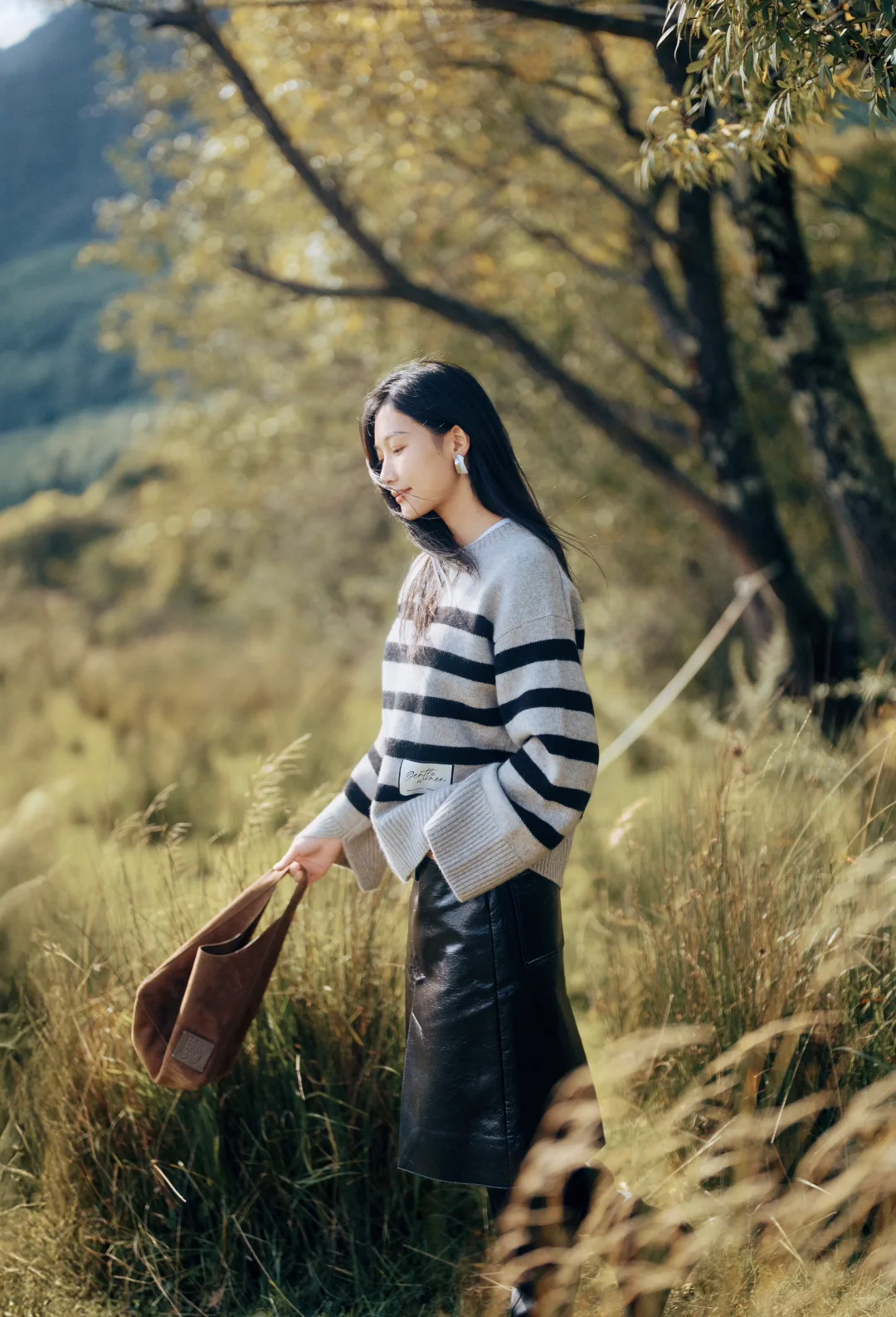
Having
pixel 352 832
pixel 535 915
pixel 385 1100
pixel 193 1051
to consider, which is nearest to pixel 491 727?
pixel 535 915

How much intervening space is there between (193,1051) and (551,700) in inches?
38.8

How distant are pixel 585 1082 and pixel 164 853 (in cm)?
140

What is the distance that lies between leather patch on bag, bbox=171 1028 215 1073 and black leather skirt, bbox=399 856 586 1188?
0.42 meters

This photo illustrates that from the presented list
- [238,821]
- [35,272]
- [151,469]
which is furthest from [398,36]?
[35,272]

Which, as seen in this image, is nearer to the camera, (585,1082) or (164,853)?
(585,1082)

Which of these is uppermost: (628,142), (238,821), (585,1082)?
(628,142)

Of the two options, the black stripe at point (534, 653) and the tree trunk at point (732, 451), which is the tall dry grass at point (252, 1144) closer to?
the black stripe at point (534, 653)

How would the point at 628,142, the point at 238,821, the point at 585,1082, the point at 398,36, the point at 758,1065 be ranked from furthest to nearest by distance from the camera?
the point at 628,142, the point at 398,36, the point at 238,821, the point at 758,1065, the point at 585,1082

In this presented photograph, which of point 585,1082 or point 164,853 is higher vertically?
point 164,853

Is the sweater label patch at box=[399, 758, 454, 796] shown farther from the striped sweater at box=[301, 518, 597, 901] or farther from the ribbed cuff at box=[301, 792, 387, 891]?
the ribbed cuff at box=[301, 792, 387, 891]

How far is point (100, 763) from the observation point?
635cm

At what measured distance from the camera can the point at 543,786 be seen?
73.1 inches

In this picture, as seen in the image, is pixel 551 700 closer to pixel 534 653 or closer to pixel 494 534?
pixel 534 653

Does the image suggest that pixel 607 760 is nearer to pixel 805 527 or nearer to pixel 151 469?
pixel 805 527
